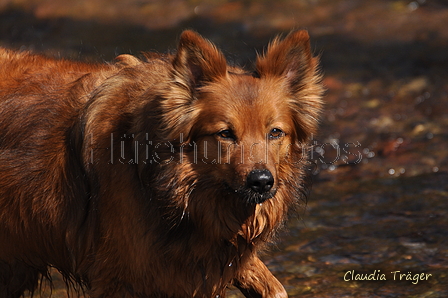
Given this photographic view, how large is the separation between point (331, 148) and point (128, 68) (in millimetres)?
5099

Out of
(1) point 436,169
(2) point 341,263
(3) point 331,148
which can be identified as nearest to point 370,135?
(3) point 331,148

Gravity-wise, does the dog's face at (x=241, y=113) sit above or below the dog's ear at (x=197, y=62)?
below

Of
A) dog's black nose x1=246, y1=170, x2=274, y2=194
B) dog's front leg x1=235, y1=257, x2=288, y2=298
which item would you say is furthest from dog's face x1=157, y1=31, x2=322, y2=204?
dog's front leg x1=235, y1=257, x2=288, y2=298

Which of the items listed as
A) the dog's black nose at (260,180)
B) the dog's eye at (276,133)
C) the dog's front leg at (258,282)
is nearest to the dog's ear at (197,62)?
the dog's eye at (276,133)

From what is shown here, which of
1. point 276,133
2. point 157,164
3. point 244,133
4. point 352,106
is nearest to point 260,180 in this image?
point 244,133

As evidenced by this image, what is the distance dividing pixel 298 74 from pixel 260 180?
3.47ft

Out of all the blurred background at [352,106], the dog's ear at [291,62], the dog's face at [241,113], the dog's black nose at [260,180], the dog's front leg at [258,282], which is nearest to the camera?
the dog's black nose at [260,180]

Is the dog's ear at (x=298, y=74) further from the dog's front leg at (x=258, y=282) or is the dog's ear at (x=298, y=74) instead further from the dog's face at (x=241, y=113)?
the dog's front leg at (x=258, y=282)

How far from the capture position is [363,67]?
11.7 m

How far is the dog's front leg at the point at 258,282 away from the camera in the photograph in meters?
5.46

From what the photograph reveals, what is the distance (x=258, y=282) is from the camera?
550 cm

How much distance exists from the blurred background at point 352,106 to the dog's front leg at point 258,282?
22.2 inches

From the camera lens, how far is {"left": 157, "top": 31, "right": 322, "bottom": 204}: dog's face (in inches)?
Result: 183

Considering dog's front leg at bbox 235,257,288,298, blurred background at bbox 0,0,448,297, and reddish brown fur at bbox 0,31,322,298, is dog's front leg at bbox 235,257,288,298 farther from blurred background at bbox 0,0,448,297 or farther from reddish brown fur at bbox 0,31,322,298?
blurred background at bbox 0,0,448,297
